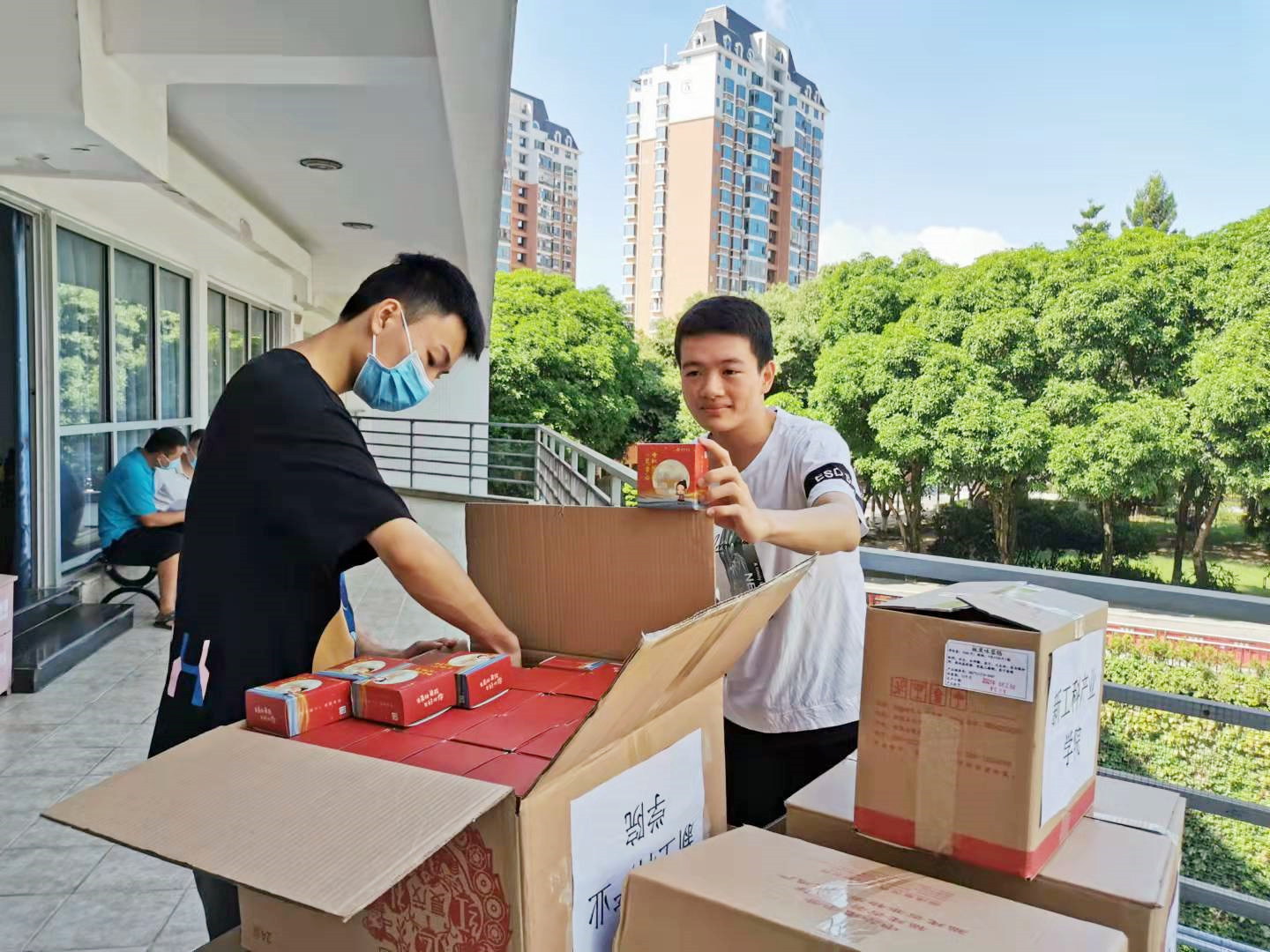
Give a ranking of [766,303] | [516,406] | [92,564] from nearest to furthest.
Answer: [92,564]
[516,406]
[766,303]

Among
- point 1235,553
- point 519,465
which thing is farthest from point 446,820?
point 1235,553

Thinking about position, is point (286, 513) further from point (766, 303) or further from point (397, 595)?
point (766, 303)

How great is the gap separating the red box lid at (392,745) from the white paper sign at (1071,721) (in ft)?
1.77

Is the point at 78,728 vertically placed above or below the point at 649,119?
below

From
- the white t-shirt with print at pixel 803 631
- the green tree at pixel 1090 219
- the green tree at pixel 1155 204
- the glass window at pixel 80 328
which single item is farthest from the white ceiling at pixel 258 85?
the green tree at pixel 1155 204

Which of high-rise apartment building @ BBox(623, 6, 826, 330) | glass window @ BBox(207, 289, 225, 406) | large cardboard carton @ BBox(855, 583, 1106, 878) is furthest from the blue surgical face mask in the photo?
high-rise apartment building @ BBox(623, 6, 826, 330)

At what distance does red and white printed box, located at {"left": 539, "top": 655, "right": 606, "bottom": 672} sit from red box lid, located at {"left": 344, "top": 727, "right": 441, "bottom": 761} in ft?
0.83

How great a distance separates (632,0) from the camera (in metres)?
63.2

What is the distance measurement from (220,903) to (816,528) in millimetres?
816

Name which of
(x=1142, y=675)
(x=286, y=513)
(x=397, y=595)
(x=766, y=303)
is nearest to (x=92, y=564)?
(x=397, y=595)

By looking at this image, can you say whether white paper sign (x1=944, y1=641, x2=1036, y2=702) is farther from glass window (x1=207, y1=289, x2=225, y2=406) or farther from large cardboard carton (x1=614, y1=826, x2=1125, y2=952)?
glass window (x1=207, y1=289, x2=225, y2=406)

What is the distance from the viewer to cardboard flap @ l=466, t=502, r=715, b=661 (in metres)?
1.00

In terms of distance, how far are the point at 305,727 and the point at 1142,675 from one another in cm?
1317

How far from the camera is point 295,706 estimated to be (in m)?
0.78
